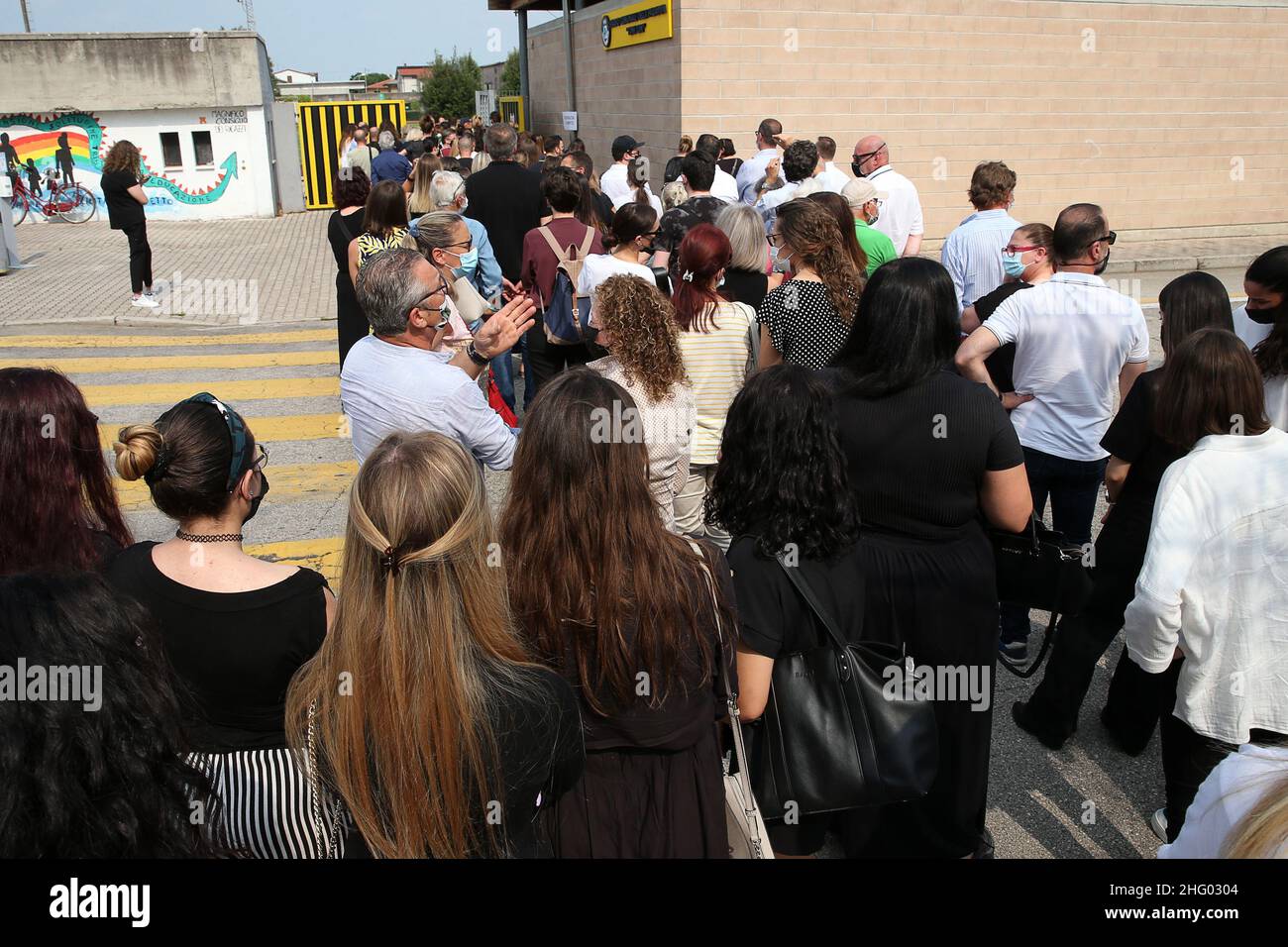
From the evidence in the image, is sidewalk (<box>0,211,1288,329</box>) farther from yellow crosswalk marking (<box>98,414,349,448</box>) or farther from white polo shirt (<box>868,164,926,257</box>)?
white polo shirt (<box>868,164,926,257</box>)

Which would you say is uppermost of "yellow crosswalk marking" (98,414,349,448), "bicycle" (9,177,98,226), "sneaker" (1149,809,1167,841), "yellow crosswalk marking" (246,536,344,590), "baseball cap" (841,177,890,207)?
"bicycle" (9,177,98,226)

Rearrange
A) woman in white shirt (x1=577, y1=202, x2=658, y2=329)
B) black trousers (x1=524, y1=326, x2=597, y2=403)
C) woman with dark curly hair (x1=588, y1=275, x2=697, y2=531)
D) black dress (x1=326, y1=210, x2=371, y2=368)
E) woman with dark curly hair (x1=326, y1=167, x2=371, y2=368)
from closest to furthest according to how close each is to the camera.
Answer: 1. woman with dark curly hair (x1=588, y1=275, x2=697, y2=531)
2. woman in white shirt (x1=577, y1=202, x2=658, y2=329)
3. black trousers (x1=524, y1=326, x2=597, y2=403)
4. black dress (x1=326, y1=210, x2=371, y2=368)
5. woman with dark curly hair (x1=326, y1=167, x2=371, y2=368)

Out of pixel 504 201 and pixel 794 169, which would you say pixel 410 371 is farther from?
pixel 794 169

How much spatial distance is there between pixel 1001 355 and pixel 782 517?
2373mm

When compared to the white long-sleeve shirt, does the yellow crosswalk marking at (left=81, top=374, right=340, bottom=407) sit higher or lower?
lower

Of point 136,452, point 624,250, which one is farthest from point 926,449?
point 624,250

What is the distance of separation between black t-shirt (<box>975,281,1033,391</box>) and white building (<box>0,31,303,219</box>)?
769 inches

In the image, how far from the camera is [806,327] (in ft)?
13.7

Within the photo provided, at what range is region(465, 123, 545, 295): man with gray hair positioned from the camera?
7.56m

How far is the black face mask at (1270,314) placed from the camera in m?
3.57

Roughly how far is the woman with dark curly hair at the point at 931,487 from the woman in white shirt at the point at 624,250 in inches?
93.5

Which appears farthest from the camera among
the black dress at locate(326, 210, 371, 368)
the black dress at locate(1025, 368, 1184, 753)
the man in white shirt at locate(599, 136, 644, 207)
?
the man in white shirt at locate(599, 136, 644, 207)

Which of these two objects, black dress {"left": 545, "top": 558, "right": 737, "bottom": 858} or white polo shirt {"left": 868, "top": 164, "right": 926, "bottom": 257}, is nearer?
black dress {"left": 545, "top": 558, "right": 737, "bottom": 858}

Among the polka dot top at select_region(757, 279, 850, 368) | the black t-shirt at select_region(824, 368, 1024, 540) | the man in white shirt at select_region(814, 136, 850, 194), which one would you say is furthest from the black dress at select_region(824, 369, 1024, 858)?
the man in white shirt at select_region(814, 136, 850, 194)
